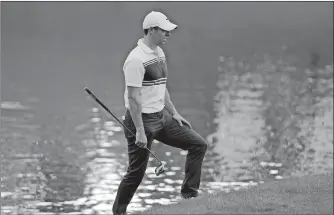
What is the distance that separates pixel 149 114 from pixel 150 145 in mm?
419

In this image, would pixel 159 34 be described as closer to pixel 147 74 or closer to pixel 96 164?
pixel 147 74

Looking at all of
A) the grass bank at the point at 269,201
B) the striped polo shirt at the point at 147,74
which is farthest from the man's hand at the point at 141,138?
the grass bank at the point at 269,201

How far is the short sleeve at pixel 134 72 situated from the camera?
30.5ft

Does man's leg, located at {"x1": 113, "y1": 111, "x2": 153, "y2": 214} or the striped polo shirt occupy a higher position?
the striped polo shirt

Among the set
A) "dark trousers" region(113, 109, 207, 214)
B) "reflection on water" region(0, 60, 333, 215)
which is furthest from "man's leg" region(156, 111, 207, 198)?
"reflection on water" region(0, 60, 333, 215)

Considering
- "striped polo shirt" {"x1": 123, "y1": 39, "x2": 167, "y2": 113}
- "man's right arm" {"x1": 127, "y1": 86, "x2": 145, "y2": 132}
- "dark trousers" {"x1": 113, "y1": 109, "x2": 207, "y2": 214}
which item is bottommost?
"dark trousers" {"x1": 113, "y1": 109, "x2": 207, "y2": 214}

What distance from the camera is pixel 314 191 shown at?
394 inches

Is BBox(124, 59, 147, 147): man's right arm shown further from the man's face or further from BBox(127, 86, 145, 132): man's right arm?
the man's face

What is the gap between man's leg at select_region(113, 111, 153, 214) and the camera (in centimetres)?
969

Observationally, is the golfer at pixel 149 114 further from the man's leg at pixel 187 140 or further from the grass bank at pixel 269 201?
the grass bank at pixel 269 201

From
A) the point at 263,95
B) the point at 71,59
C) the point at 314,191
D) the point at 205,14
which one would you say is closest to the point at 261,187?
the point at 314,191

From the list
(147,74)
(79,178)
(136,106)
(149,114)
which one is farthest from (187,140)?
(79,178)

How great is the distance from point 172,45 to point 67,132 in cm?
3309

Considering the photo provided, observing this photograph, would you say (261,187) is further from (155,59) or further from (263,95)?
(263,95)
